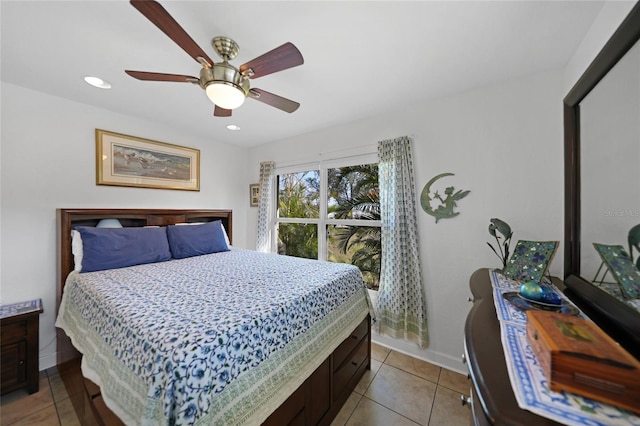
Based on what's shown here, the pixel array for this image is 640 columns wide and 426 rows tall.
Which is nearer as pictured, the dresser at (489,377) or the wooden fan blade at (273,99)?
the dresser at (489,377)

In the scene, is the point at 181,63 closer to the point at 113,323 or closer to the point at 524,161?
the point at 113,323

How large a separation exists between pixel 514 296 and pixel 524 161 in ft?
4.08

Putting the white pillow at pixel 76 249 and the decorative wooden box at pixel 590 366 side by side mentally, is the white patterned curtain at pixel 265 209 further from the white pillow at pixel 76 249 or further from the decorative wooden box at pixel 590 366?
the decorative wooden box at pixel 590 366

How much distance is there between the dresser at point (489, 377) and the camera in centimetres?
50

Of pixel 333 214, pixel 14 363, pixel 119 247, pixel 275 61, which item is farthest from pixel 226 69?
pixel 14 363

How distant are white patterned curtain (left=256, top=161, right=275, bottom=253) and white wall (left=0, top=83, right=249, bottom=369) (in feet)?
5.20

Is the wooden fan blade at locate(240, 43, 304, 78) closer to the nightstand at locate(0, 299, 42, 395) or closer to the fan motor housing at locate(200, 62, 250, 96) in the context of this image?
the fan motor housing at locate(200, 62, 250, 96)

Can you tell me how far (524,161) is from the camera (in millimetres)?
1766

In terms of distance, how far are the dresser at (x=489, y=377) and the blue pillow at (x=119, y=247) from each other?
2.57 metres

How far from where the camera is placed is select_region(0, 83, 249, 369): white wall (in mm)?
1871

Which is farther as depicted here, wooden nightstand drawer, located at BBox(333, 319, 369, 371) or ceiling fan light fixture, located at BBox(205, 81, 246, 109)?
wooden nightstand drawer, located at BBox(333, 319, 369, 371)

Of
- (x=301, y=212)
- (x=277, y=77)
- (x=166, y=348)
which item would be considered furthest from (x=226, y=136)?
(x=166, y=348)

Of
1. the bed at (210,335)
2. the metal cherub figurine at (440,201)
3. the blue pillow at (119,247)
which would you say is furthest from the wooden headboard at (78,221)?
the metal cherub figurine at (440,201)

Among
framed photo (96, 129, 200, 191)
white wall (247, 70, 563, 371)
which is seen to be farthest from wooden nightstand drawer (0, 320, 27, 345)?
white wall (247, 70, 563, 371)
